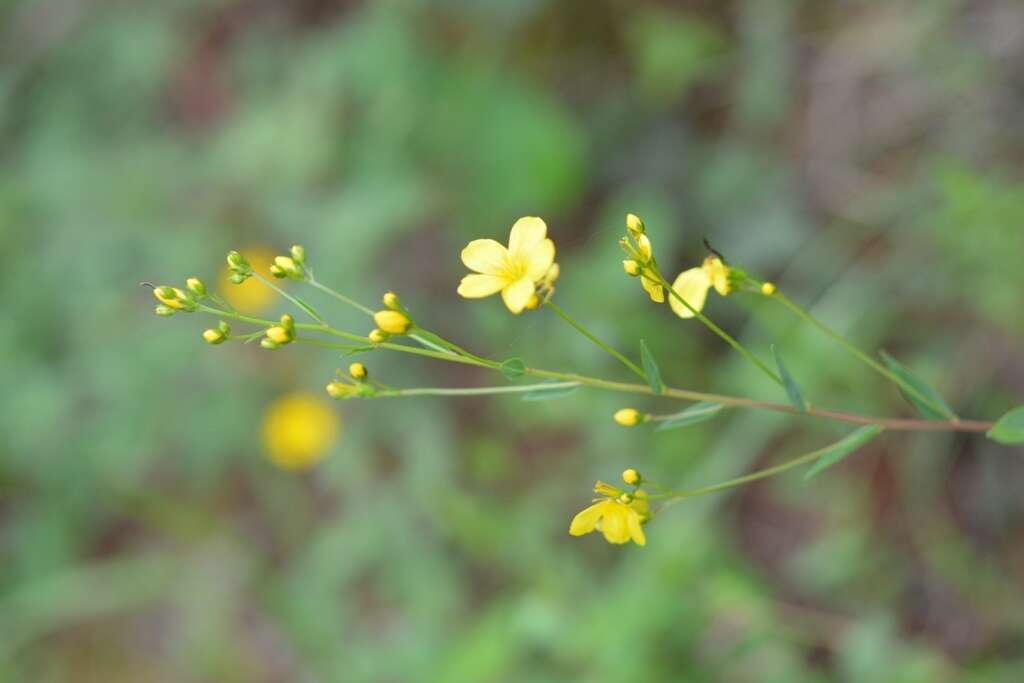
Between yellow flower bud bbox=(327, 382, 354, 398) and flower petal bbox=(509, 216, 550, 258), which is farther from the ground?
flower petal bbox=(509, 216, 550, 258)

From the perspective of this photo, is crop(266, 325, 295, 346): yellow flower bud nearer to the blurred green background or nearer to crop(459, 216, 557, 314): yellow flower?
crop(459, 216, 557, 314): yellow flower

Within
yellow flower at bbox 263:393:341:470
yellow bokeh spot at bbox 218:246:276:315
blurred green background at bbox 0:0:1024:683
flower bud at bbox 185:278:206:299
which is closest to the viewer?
flower bud at bbox 185:278:206:299

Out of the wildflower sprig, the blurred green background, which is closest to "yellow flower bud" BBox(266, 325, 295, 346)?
the wildflower sprig

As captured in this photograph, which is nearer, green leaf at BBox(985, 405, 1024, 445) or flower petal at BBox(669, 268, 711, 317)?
green leaf at BBox(985, 405, 1024, 445)

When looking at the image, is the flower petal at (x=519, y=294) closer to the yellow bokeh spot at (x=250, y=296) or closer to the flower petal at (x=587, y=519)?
the flower petal at (x=587, y=519)

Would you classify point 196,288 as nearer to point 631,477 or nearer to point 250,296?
point 631,477

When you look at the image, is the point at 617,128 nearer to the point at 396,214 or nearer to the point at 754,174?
the point at 754,174

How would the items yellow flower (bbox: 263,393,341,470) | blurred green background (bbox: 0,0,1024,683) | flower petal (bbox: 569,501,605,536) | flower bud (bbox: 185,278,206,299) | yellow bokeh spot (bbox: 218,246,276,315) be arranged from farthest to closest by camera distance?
yellow bokeh spot (bbox: 218,246,276,315) → yellow flower (bbox: 263,393,341,470) → blurred green background (bbox: 0,0,1024,683) → flower bud (bbox: 185,278,206,299) → flower petal (bbox: 569,501,605,536)

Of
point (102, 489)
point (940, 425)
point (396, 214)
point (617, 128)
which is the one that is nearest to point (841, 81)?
point (617, 128)
